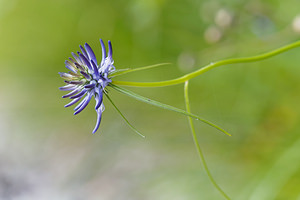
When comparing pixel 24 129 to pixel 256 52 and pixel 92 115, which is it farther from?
pixel 256 52

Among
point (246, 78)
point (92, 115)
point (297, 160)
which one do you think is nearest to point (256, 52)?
point (246, 78)

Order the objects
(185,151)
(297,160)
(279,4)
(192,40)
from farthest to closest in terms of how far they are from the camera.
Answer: (192,40) < (185,151) < (279,4) < (297,160)

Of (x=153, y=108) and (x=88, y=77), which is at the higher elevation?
(x=153, y=108)

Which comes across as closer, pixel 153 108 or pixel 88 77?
pixel 88 77

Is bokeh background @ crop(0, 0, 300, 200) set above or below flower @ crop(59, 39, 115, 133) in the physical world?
above

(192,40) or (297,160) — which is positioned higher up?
(192,40)
